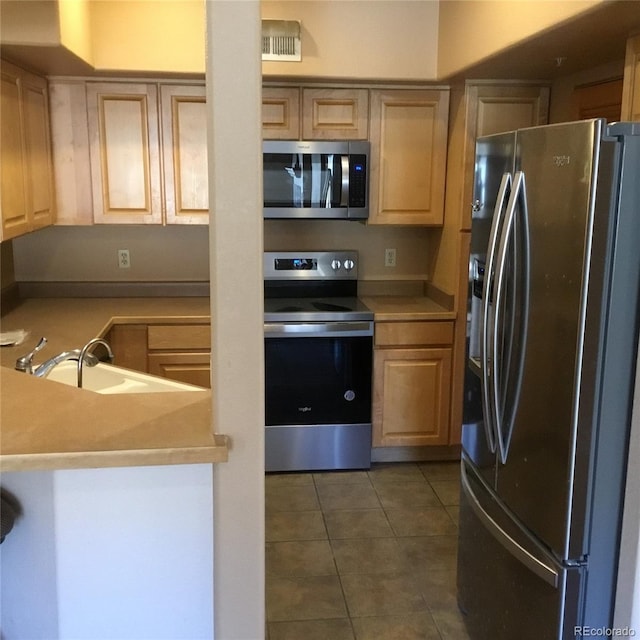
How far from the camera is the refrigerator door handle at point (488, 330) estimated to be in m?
Result: 2.04

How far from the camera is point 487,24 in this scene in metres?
2.87

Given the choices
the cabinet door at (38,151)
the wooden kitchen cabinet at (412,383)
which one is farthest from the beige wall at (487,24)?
the cabinet door at (38,151)

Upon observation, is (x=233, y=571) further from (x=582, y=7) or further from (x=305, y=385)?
(x=305, y=385)

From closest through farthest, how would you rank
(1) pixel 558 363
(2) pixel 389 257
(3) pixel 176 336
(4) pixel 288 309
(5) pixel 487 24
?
(1) pixel 558 363 < (5) pixel 487 24 < (3) pixel 176 336 < (4) pixel 288 309 < (2) pixel 389 257

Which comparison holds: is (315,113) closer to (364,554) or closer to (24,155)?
(24,155)

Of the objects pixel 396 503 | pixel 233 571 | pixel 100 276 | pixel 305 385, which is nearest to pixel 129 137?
pixel 100 276

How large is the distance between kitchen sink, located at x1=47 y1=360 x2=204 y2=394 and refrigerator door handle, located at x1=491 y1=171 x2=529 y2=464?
909 millimetres

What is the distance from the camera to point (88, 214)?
3629 mm

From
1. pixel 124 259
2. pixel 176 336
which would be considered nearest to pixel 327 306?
pixel 176 336

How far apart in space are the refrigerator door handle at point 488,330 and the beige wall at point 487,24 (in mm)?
611

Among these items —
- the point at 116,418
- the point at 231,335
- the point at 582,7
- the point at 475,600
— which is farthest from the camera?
the point at 475,600

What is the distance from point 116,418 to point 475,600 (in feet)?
4.93

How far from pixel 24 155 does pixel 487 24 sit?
6.65 ft
